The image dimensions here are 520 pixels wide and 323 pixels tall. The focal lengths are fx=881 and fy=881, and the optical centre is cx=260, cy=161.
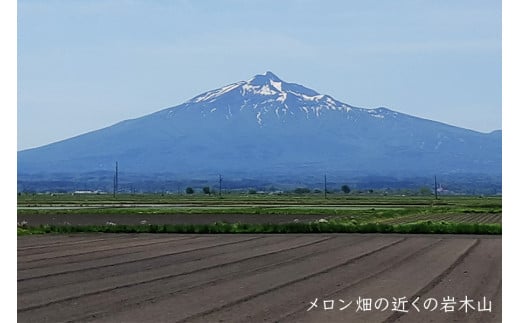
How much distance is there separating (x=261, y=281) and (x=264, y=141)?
543 feet

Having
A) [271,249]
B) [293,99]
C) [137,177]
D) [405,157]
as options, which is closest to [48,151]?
[137,177]

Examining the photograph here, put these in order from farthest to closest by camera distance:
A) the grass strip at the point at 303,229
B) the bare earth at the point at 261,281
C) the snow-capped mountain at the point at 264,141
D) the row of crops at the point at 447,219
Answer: the snow-capped mountain at the point at 264,141 < the row of crops at the point at 447,219 < the grass strip at the point at 303,229 < the bare earth at the point at 261,281

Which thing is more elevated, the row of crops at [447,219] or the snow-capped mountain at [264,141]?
the snow-capped mountain at [264,141]

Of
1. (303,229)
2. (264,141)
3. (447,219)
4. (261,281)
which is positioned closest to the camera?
(261,281)

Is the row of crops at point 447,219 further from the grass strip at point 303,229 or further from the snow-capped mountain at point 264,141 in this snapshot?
the snow-capped mountain at point 264,141

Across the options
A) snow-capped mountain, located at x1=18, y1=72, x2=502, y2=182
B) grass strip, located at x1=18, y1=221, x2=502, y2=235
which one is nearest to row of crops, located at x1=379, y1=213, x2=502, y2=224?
grass strip, located at x1=18, y1=221, x2=502, y2=235

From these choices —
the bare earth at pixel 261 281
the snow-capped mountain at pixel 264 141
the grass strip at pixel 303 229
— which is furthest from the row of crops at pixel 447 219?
the snow-capped mountain at pixel 264 141

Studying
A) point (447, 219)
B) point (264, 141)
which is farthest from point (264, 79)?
point (447, 219)

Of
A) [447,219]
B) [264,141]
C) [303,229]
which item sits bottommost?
[447,219]

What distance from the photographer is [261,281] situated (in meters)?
9.39

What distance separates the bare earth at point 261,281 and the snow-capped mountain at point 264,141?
144680 mm

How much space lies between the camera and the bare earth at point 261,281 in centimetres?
730

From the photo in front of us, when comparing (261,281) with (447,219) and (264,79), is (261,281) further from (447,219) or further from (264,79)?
(264,79)

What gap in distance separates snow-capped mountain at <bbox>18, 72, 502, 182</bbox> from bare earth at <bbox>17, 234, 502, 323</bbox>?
144680 millimetres
